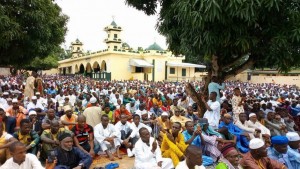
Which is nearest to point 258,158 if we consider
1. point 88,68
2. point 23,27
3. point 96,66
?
point 23,27

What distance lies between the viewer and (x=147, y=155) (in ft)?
16.8

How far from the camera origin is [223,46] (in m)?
7.00

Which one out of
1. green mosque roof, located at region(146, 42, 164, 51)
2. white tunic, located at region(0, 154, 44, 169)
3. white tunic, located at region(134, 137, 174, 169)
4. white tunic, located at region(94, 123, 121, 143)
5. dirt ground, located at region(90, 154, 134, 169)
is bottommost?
dirt ground, located at region(90, 154, 134, 169)

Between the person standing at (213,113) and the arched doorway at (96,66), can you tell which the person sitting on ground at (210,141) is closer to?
the person standing at (213,113)

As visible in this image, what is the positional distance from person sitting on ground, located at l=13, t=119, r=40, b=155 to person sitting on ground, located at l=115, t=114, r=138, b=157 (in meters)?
1.88

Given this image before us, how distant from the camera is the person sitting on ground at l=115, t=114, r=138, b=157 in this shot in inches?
257

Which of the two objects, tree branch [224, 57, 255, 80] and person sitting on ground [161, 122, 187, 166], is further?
tree branch [224, 57, 255, 80]

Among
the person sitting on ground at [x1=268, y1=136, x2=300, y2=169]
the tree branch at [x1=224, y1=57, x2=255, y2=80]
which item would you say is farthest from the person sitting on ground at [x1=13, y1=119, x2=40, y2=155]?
the tree branch at [x1=224, y1=57, x2=255, y2=80]

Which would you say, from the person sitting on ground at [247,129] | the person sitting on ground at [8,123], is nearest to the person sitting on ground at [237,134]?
the person sitting on ground at [247,129]

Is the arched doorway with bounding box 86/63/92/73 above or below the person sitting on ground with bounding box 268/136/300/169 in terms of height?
above

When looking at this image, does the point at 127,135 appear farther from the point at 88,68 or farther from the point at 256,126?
the point at 88,68

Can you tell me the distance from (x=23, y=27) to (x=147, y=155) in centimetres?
618

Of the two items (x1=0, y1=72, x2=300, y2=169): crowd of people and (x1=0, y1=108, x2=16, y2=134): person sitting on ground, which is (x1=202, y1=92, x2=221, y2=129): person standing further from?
(x1=0, y1=108, x2=16, y2=134): person sitting on ground

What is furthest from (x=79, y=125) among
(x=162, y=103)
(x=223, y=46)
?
(x=162, y=103)
